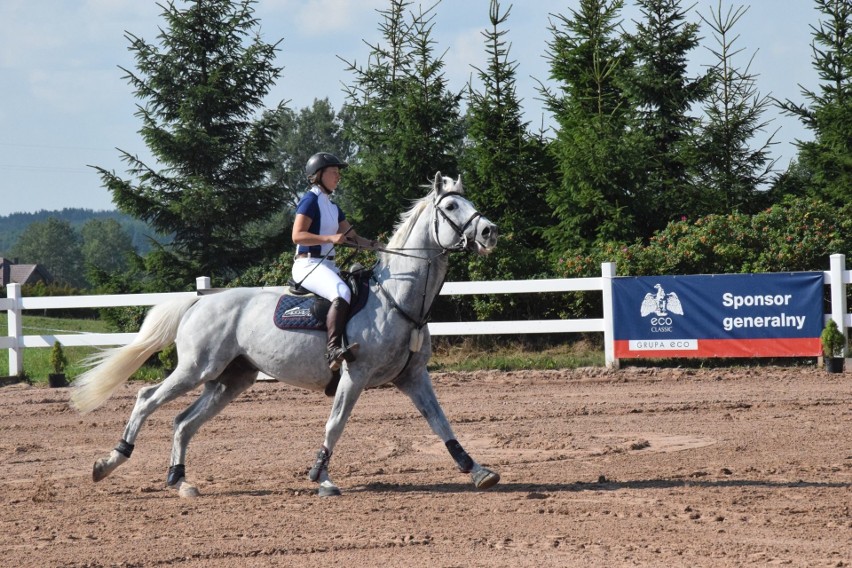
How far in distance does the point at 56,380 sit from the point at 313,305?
417 inches

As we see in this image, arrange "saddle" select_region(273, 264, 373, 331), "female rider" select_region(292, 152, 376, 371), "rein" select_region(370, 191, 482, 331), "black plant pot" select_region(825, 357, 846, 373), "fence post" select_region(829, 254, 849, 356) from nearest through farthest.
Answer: "rein" select_region(370, 191, 482, 331) → "female rider" select_region(292, 152, 376, 371) → "saddle" select_region(273, 264, 373, 331) → "black plant pot" select_region(825, 357, 846, 373) → "fence post" select_region(829, 254, 849, 356)

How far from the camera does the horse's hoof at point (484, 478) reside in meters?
7.75

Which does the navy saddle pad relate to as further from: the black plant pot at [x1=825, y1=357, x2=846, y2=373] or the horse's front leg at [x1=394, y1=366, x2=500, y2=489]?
the black plant pot at [x1=825, y1=357, x2=846, y2=373]

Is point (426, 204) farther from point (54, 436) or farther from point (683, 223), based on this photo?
point (683, 223)

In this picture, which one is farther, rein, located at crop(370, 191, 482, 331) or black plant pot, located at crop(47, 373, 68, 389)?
black plant pot, located at crop(47, 373, 68, 389)

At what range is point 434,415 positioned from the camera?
8.20 metres

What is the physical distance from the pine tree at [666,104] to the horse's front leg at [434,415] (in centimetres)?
1530

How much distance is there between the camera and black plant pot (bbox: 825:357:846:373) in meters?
15.3

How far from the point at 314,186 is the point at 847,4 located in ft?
66.9

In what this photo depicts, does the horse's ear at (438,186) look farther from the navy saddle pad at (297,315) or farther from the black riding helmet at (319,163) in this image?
the navy saddle pad at (297,315)

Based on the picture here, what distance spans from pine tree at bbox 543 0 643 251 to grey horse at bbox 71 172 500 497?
13.8 meters

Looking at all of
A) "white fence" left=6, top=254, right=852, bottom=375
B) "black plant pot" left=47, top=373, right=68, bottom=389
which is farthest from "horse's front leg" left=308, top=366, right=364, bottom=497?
"black plant pot" left=47, top=373, right=68, bottom=389

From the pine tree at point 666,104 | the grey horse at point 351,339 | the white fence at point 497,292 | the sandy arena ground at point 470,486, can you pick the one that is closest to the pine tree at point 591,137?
the pine tree at point 666,104

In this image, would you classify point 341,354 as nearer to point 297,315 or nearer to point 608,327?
point 297,315
